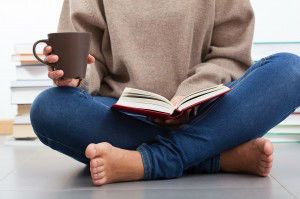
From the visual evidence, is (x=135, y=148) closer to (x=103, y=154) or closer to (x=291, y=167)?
(x=103, y=154)

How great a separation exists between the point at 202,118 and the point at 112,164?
209 millimetres

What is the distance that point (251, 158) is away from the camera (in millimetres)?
1042

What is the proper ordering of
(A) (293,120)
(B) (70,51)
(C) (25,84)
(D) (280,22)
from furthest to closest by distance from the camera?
(D) (280,22), (C) (25,84), (A) (293,120), (B) (70,51)

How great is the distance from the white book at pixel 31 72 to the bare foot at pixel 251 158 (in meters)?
0.87

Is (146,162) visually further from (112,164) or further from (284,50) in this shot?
(284,50)

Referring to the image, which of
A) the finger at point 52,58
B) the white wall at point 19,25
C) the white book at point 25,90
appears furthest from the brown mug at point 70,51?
the white wall at point 19,25

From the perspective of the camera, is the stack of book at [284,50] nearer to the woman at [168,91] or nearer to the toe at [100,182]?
the woman at [168,91]

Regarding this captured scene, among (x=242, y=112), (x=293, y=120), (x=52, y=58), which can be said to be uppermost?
(x=52, y=58)

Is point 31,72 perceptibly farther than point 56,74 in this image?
Yes

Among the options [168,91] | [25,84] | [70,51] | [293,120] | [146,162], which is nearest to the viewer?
[70,51]

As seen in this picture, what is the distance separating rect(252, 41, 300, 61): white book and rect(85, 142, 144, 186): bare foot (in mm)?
758

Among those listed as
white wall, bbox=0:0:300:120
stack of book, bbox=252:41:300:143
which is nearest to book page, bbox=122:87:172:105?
stack of book, bbox=252:41:300:143

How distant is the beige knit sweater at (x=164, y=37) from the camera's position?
1.20 metres

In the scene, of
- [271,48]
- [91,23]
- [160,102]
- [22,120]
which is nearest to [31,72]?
[22,120]
